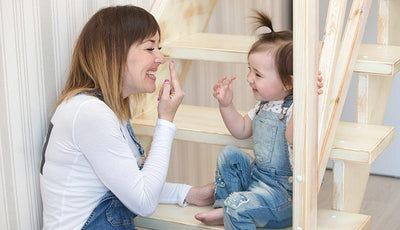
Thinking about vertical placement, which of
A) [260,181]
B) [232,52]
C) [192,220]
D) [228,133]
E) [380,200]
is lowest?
[380,200]

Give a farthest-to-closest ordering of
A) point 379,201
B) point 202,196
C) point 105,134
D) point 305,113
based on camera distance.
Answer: point 379,201, point 202,196, point 105,134, point 305,113

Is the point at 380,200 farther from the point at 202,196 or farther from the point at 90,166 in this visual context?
the point at 90,166

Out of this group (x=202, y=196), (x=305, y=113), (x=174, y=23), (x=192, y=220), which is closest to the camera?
(x=305, y=113)

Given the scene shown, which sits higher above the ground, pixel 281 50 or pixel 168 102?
pixel 281 50

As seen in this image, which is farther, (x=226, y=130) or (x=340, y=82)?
(x=226, y=130)

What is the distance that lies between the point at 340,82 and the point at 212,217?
52 cm

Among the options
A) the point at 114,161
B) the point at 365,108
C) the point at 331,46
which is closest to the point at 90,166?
the point at 114,161

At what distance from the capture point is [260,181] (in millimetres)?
1963

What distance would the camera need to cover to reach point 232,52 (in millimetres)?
2172

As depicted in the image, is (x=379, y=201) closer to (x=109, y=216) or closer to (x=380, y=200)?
(x=380, y=200)

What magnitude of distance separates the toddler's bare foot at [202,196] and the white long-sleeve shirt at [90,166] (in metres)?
0.26

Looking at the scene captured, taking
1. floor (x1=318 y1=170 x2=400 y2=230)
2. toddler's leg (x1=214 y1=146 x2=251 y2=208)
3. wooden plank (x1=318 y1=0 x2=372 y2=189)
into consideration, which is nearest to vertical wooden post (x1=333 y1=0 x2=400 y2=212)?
wooden plank (x1=318 y1=0 x2=372 y2=189)

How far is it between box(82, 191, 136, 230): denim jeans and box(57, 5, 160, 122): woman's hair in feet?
0.75

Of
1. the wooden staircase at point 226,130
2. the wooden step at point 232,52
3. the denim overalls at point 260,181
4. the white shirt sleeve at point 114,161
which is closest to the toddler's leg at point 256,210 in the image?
the denim overalls at point 260,181
